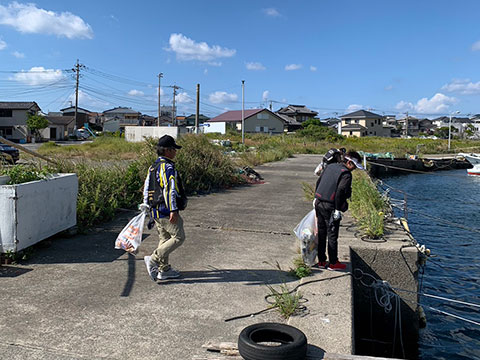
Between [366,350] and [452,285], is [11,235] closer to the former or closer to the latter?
[366,350]

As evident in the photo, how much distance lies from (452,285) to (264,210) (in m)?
4.15

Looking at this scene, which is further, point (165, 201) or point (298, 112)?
point (298, 112)

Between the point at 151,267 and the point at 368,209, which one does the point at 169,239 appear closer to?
the point at 151,267

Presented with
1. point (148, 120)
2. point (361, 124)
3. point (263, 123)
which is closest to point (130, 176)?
point (263, 123)

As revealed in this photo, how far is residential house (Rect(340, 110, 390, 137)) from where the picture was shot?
276 ft

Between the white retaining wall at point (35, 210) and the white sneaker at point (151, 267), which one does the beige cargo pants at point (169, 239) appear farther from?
the white retaining wall at point (35, 210)

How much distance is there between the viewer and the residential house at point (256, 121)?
71188 mm

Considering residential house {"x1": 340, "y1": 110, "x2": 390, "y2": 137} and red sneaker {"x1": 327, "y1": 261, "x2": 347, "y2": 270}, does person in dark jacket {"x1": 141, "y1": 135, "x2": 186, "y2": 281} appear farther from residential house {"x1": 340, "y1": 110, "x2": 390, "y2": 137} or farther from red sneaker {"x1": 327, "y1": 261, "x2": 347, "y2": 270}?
residential house {"x1": 340, "y1": 110, "x2": 390, "y2": 137}

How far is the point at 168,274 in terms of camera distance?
16.9 feet

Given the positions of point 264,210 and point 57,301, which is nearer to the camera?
point 57,301

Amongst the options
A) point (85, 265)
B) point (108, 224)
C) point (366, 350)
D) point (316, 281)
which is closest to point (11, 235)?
point (85, 265)

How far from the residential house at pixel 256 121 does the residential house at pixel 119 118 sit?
70.9 feet

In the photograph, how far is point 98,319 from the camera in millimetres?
4062

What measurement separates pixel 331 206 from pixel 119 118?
8909 cm
